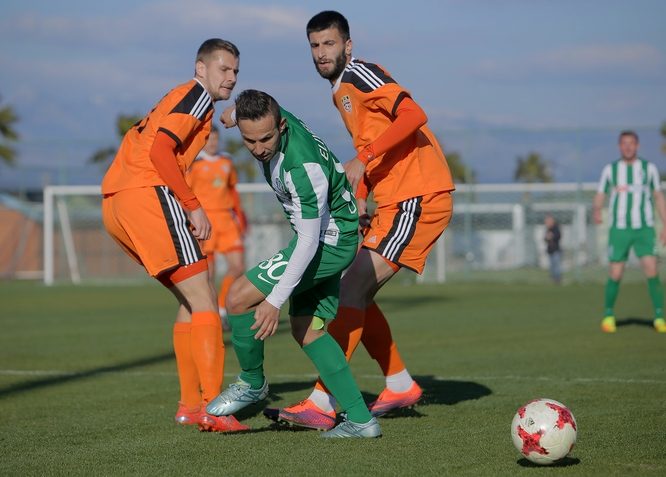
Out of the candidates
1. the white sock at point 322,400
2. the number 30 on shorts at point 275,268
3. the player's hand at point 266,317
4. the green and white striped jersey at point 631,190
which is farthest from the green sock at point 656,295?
the player's hand at point 266,317

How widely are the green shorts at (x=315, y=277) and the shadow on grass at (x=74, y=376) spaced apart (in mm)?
3028

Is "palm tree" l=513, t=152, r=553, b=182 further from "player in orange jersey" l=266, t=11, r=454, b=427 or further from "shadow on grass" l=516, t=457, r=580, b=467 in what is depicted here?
"shadow on grass" l=516, t=457, r=580, b=467

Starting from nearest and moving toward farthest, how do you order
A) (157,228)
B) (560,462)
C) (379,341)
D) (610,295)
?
(560,462), (157,228), (379,341), (610,295)

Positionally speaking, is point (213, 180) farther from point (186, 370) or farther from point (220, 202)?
point (186, 370)

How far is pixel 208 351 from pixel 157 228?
0.82 meters

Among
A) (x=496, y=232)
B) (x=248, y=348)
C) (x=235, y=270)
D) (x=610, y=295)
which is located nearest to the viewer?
(x=248, y=348)

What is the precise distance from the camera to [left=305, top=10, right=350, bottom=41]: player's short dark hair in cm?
623

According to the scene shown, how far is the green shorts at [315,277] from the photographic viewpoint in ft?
17.7

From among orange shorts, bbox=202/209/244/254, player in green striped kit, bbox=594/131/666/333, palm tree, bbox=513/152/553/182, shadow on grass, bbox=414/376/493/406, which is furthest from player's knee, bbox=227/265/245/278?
palm tree, bbox=513/152/553/182

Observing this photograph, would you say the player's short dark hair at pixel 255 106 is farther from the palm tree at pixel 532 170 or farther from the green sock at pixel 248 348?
the palm tree at pixel 532 170

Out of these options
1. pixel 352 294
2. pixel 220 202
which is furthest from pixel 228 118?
pixel 220 202

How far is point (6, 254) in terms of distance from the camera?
34.2 m

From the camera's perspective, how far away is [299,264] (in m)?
5.17

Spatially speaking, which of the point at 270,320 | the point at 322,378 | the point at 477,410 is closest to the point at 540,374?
the point at 477,410
